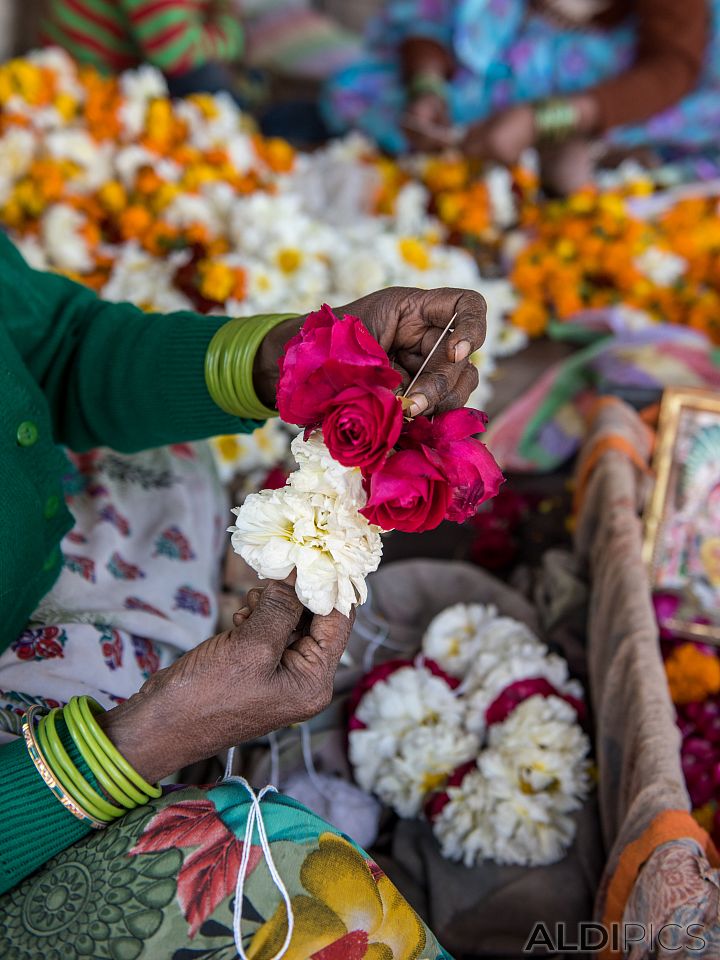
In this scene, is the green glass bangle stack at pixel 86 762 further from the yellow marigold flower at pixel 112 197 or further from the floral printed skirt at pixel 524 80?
the floral printed skirt at pixel 524 80

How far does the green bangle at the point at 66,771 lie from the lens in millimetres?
779

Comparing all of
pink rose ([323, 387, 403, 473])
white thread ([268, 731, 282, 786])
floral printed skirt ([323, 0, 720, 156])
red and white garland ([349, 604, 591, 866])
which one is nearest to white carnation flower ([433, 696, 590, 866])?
red and white garland ([349, 604, 591, 866])

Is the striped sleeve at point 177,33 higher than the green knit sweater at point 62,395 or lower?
higher

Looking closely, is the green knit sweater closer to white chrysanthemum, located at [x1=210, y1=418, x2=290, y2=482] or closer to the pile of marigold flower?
white chrysanthemum, located at [x1=210, y1=418, x2=290, y2=482]

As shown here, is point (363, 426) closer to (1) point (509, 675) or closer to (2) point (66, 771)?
(2) point (66, 771)

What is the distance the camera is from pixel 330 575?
0.78 m

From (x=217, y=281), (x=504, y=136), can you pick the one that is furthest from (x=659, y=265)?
(x=217, y=281)

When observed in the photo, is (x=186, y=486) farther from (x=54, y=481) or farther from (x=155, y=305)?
(x=155, y=305)

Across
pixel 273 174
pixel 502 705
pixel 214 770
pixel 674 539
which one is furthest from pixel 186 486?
pixel 273 174

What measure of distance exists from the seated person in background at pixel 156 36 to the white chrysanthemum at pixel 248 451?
138cm

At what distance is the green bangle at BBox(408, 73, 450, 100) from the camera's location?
2561 millimetres

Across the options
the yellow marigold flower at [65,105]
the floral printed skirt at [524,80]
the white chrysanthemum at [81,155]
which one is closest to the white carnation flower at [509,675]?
the white chrysanthemum at [81,155]

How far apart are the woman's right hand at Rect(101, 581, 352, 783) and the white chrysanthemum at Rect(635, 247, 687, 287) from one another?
1.78 m

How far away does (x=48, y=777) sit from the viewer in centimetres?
78
